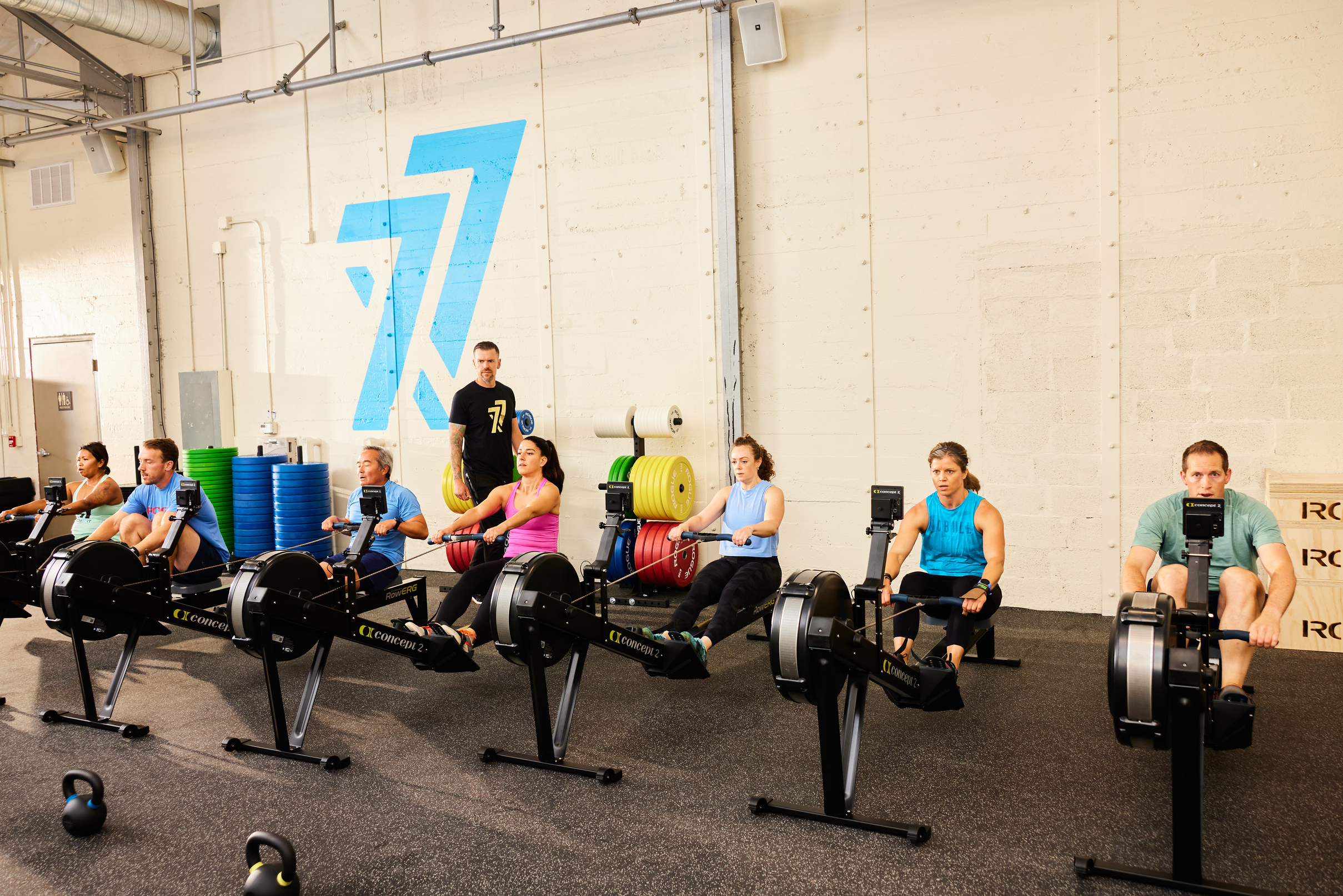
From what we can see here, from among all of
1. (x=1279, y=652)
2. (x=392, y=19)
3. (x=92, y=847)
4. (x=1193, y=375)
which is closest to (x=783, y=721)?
(x=92, y=847)

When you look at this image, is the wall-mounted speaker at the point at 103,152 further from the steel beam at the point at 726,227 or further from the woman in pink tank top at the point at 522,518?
the woman in pink tank top at the point at 522,518

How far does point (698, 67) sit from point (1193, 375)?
359cm

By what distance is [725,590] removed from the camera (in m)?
4.19

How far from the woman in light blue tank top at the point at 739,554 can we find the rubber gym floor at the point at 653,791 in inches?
13.8

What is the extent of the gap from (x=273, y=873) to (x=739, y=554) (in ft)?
8.29

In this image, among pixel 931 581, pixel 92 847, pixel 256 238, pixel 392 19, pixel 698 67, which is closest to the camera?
pixel 92 847

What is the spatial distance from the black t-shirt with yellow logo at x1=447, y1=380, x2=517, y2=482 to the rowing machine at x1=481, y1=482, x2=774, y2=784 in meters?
2.56

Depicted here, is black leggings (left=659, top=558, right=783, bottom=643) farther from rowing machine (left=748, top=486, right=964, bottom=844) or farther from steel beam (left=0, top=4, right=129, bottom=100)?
steel beam (left=0, top=4, right=129, bottom=100)

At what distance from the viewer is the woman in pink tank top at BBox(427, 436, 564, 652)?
4461mm

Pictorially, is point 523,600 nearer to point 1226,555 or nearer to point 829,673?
point 829,673

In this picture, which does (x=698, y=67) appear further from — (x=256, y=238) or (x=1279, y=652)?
(x=1279, y=652)

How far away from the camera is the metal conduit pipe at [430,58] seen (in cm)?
602

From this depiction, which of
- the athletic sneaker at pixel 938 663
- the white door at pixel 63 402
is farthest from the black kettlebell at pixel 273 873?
the white door at pixel 63 402

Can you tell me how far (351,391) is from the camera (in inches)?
299
